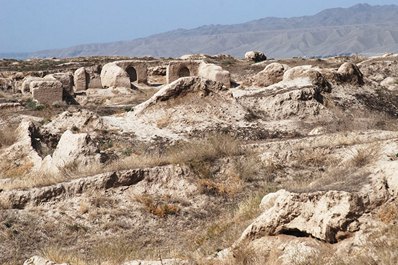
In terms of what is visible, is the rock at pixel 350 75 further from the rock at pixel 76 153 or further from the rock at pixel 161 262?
the rock at pixel 161 262

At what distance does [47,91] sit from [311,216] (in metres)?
18.3

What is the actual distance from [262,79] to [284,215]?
18.1m

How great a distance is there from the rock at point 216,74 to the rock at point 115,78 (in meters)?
3.72

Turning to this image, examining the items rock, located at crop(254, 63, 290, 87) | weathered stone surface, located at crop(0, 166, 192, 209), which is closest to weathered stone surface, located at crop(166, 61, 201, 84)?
rock, located at crop(254, 63, 290, 87)

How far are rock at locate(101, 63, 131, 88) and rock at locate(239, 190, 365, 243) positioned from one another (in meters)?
22.6

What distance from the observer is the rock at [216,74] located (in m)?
28.2

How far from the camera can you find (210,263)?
7.55 meters

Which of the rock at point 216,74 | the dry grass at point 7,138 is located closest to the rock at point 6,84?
the rock at point 216,74

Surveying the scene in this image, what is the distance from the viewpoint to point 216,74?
28453 mm

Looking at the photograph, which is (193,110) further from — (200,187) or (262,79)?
(262,79)

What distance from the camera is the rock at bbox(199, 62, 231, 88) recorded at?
28.2 m

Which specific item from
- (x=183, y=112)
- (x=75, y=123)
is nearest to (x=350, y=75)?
(x=183, y=112)

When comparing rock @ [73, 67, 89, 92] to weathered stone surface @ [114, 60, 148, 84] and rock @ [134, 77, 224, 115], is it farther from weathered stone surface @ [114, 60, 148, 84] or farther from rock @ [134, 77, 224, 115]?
rock @ [134, 77, 224, 115]

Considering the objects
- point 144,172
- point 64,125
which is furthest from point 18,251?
point 64,125
